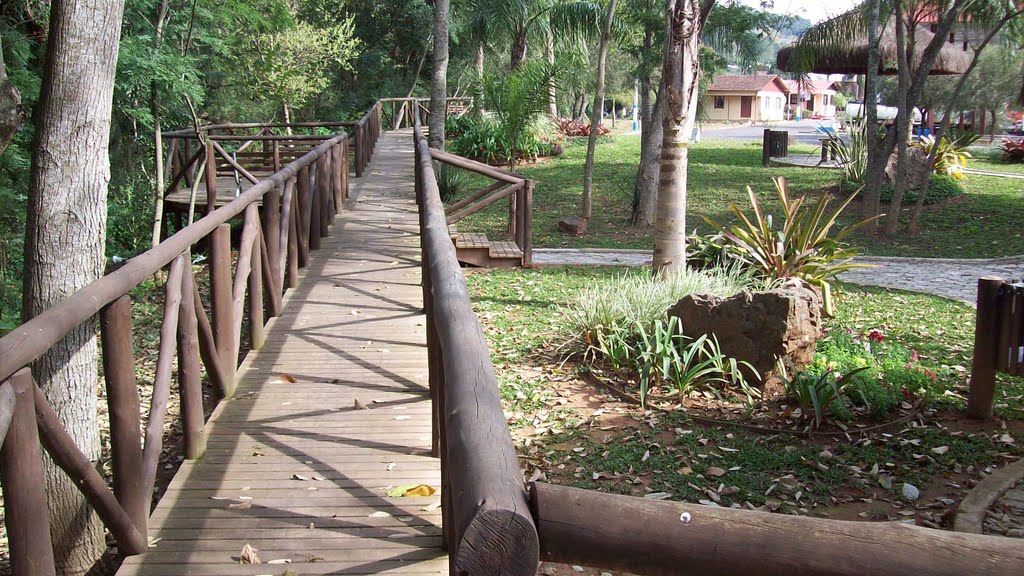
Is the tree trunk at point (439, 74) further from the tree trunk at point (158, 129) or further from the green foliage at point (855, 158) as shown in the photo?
the green foliage at point (855, 158)

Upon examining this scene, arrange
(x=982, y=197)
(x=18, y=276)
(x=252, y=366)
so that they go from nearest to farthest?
(x=252, y=366), (x=18, y=276), (x=982, y=197)

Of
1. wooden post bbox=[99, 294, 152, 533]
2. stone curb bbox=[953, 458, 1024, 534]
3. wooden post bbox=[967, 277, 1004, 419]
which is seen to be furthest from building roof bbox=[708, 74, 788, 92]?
wooden post bbox=[99, 294, 152, 533]

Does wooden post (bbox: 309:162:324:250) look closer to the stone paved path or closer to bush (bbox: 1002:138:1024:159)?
the stone paved path

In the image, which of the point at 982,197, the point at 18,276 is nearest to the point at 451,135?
the point at 982,197

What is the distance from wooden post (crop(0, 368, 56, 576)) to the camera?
98.5 inches

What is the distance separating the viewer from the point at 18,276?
11.4 m

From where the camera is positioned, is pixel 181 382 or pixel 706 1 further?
pixel 706 1

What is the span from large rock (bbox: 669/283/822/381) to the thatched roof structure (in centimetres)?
1334

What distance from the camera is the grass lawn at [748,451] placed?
4633 millimetres

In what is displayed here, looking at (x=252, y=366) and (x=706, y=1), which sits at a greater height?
(x=706, y=1)

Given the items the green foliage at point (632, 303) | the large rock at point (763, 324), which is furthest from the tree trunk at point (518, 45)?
the large rock at point (763, 324)

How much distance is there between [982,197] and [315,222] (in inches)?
522

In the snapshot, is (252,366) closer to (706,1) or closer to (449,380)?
(449,380)

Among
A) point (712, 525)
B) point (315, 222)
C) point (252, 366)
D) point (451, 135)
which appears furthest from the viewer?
point (451, 135)
